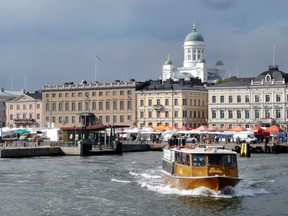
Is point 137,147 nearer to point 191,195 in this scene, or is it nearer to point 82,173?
point 82,173

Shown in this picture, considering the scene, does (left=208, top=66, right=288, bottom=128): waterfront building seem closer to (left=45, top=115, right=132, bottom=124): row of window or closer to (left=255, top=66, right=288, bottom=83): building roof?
(left=255, top=66, right=288, bottom=83): building roof

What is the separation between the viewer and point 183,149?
158 feet

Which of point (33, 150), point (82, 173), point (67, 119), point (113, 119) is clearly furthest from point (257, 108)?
point (82, 173)

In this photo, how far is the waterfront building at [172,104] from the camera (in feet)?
452

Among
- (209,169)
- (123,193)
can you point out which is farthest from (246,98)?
(209,169)

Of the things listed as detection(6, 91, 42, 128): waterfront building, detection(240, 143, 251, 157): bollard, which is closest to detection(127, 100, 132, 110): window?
detection(6, 91, 42, 128): waterfront building

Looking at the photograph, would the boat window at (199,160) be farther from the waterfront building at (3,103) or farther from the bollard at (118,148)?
the waterfront building at (3,103)

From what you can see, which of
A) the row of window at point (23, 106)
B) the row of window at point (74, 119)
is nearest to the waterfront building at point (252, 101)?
the row of window at point (74, 119)

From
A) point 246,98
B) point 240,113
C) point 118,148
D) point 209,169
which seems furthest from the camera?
point 240,113

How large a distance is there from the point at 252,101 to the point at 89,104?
33756mm

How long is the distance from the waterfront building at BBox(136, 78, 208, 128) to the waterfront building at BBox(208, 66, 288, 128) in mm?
4498

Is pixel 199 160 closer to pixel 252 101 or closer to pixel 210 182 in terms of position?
pixel 210 182

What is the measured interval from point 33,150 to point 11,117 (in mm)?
79350

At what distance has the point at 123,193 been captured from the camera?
1839 inches
